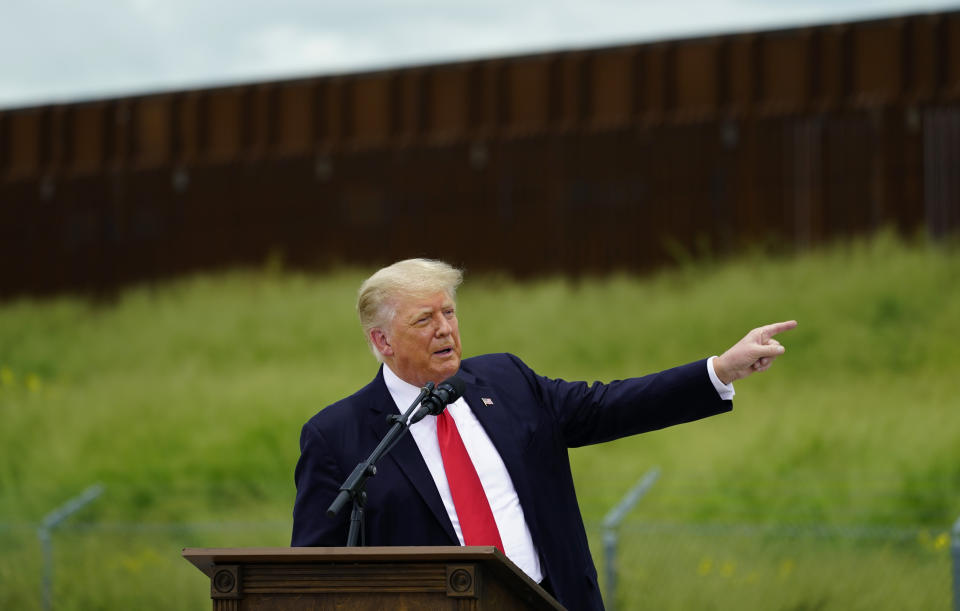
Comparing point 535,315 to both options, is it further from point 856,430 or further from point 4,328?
point 4,328

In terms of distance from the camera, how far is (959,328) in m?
12.4

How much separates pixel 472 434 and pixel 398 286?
440mm

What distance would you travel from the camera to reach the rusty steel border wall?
46.0 feet

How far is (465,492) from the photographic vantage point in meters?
3.10

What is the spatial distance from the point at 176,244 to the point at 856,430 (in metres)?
10.1

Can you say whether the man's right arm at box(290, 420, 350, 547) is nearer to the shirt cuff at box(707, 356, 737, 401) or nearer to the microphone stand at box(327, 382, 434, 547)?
the microphone stand at box(327, 382, 434, 547)

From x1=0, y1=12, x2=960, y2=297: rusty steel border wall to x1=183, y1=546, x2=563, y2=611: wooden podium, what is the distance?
12283mm

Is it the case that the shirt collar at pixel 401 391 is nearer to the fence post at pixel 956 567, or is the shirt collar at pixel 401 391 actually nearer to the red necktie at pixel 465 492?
the red necktie at pixel 465 492

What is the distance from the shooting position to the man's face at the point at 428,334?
3.26 meters

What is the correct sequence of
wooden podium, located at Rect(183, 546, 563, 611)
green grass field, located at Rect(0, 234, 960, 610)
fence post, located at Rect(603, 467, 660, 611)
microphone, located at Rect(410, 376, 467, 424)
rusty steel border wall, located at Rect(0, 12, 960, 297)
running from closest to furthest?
wooden podium, located at Rect(183, 546, 563, 611) < microphone, located at Rect(410, 376, 467, 424) < fence post, located at Rect(603, 467, 660, 611) < green grass field, located at Rect(0, 234, 960, 610) < rusty steel border wall, located at Rect(0, 12, 960, 297)

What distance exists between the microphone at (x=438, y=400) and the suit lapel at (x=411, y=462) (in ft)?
0.53

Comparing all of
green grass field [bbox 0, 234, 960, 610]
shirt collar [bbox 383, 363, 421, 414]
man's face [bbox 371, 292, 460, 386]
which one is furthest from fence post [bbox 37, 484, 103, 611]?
man's face [bbox 371, 292, 460, 386]

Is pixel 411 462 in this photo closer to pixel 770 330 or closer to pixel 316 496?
pixel 316 496

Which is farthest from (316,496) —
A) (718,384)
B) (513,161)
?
(513,161)
